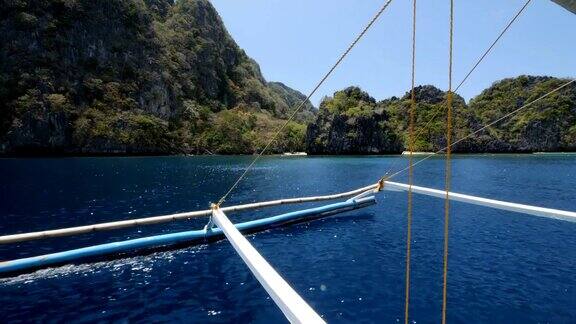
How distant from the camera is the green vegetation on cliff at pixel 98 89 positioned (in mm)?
101750

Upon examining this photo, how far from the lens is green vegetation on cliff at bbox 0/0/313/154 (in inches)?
4006

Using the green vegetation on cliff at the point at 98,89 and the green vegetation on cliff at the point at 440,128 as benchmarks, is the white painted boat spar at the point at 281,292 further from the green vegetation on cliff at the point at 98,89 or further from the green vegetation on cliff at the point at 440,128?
the green vegetation on cliff at the point at 440,128

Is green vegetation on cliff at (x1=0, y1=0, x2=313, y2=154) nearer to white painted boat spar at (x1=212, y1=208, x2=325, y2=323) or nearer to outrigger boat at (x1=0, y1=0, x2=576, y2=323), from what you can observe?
outrigger boat at (x1=0, y1=0, x2=576, y2=323)

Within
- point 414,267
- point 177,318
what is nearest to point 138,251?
point 177,318

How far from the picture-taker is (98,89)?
397 feet

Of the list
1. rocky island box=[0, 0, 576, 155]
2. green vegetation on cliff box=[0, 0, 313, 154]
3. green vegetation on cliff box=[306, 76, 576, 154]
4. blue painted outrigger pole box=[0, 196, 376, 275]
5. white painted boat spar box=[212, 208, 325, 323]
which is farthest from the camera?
green vegetation on cliff box=[306, 76, 576, 154]

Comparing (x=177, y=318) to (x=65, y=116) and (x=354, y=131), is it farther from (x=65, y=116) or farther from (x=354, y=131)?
(x=354, y=131)

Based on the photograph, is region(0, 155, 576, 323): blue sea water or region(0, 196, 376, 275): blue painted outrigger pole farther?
region(0, 196, 376, 275): blue painted outrigger pole

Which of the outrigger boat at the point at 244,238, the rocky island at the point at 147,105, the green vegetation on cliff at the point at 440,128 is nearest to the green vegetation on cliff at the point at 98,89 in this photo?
the rocky island at the point at 147,105

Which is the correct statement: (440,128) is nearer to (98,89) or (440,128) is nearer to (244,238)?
(98,89)

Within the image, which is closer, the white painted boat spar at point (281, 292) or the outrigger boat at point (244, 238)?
the white painted boat spar at point (281, 292)

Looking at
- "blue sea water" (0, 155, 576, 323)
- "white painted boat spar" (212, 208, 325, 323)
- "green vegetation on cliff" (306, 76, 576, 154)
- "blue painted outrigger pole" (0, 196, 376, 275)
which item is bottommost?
"blue sea water" (0, 155, 576, 323)

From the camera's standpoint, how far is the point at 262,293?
11.5 meters

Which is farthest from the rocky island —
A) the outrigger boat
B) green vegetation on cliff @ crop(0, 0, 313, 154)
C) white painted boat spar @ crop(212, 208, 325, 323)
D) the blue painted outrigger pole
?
white painted boat spar @ crop(212, 208, 325, 323)
